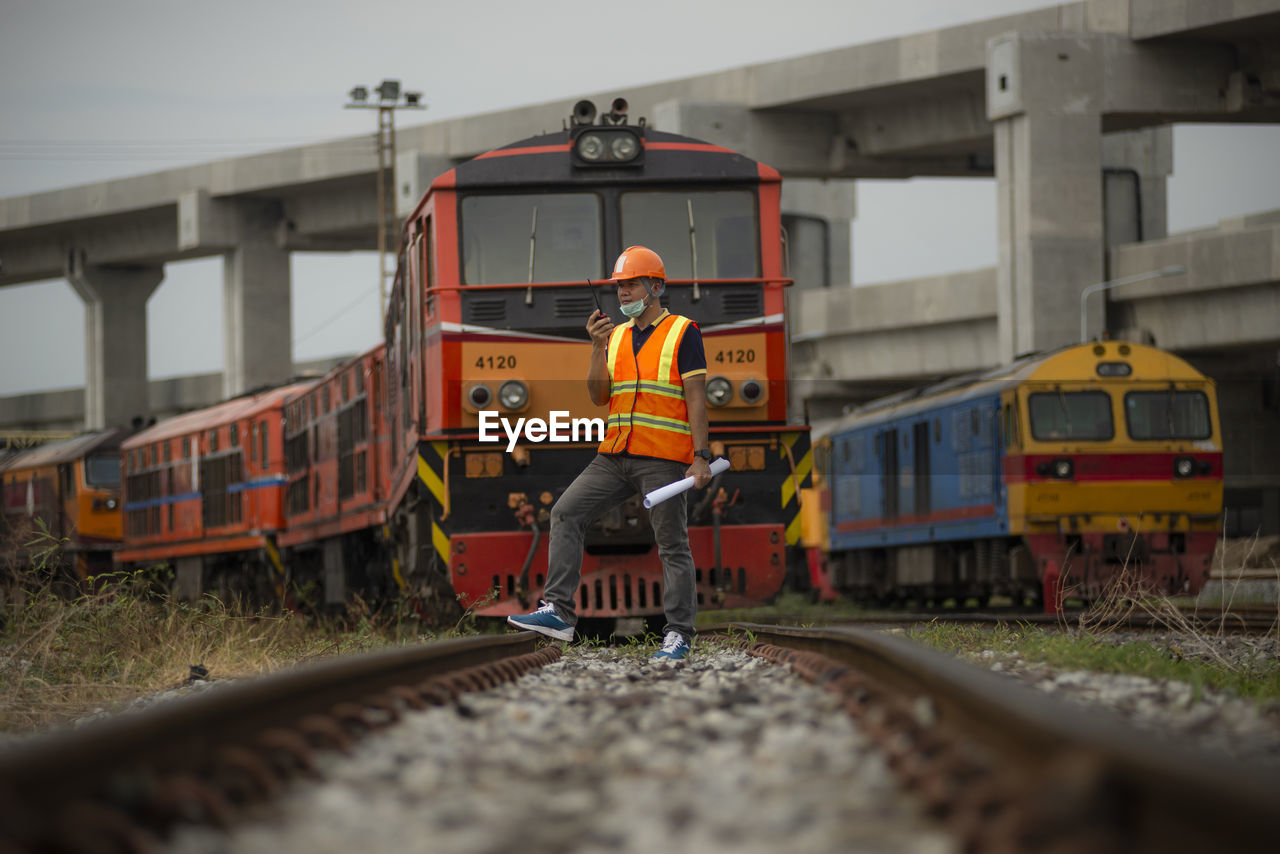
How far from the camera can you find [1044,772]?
298cm

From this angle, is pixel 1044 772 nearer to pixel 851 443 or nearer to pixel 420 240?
pixel 420 240

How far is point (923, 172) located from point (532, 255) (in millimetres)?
28911

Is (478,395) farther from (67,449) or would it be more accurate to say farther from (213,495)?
(67,449)

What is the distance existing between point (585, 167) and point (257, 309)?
124ft

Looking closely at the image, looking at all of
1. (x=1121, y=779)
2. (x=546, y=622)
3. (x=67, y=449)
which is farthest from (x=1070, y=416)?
(x=67, y=449)

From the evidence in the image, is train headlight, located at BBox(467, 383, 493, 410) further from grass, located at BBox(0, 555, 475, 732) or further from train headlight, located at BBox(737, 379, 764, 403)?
train headlight, located at BBox(737, 379, 764, 403)

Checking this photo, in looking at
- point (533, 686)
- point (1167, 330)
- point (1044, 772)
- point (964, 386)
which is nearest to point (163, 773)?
point (1044, 772)

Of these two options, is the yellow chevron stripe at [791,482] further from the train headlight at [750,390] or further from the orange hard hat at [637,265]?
the orange hard hat at [637,265]

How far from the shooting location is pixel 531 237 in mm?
11336

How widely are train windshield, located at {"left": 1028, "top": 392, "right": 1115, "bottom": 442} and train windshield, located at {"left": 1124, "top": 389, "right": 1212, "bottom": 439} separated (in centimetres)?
27

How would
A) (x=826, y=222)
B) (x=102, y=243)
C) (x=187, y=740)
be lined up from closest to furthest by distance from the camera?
(x=187, y=740) < (x=826, y=222) < (x=102, y=243)

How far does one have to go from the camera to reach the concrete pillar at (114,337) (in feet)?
170

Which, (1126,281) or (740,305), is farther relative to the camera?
(1126,281)

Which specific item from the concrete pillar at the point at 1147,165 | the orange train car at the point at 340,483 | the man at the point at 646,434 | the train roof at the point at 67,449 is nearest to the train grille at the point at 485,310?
the orange train car at the point at 340,483
